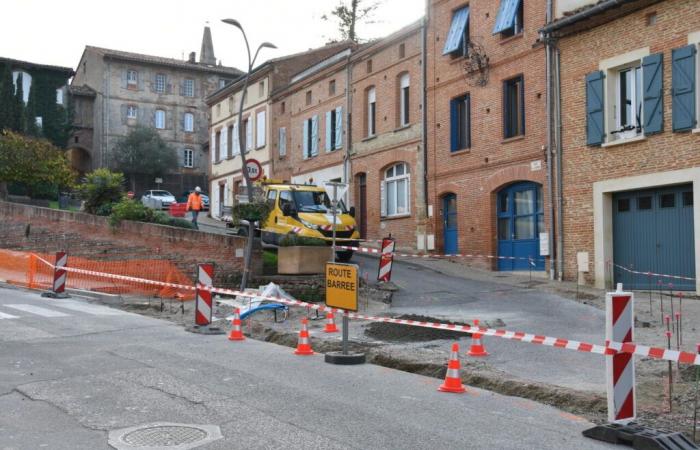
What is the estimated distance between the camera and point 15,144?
1353 inches

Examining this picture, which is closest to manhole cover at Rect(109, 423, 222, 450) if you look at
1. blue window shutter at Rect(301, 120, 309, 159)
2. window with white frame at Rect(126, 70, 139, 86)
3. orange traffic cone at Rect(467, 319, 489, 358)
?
orange traffic cone at Rect(467, 319, 489, 358)

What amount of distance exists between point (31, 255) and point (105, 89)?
4247 centimetres

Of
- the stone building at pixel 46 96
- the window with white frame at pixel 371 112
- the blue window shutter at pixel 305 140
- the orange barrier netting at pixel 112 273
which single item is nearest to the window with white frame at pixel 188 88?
the stone building at pixel 46 96

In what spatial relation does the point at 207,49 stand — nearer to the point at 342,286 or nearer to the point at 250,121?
the point at 250,121

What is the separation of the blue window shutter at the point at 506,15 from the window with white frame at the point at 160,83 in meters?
45.6

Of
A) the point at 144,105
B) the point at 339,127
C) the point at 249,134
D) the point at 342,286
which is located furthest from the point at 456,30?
the point at 144,105

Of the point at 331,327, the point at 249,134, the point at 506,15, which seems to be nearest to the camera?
the point at 331,327

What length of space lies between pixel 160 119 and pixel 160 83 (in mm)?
3045

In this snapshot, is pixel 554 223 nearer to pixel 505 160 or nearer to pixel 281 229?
pixel 505 160

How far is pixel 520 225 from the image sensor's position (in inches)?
889

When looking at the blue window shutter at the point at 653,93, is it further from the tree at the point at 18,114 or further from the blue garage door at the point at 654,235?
the tree at the point at 18,114

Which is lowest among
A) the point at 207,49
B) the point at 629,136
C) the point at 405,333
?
the point at 405,333

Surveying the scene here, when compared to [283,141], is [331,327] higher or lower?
lower

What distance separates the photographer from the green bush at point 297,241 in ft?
63.0
